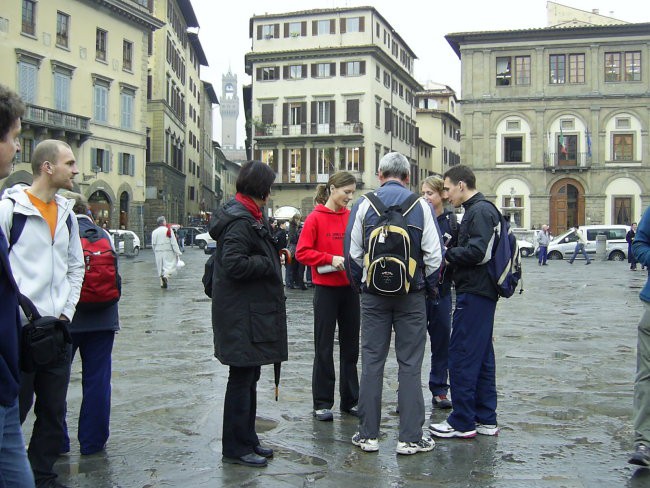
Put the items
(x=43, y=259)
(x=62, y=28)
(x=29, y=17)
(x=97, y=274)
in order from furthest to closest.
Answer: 1. (x=62, y=28)
2. (x=29, y=17)
3. (x=97, y=274)
4. (x=43, y=259)

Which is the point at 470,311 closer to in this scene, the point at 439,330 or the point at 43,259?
the point at 439,330

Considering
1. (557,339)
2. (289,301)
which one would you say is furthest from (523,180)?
(557,339)

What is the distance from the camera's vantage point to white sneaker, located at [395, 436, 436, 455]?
4852mm

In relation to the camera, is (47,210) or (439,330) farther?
(439,330)

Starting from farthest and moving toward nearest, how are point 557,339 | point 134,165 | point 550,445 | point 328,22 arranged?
1. point 328,22
2. point 134,165
3. point 557,339
4. point 550,445

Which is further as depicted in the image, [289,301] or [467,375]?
[289,301]

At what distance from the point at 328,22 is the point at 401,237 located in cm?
5662

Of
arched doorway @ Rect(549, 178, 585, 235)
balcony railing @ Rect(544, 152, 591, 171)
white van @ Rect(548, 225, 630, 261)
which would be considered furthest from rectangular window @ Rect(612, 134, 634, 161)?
white van @ Rect(548, 225, 630, 261)

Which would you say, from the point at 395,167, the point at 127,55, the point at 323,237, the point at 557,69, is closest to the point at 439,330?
the point at 323,237

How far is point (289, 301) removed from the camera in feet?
49.8

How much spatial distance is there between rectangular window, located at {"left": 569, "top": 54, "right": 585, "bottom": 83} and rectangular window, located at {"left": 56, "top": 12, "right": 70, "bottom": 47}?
31.3m

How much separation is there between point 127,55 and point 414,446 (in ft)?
143

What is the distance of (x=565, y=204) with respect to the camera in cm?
5019

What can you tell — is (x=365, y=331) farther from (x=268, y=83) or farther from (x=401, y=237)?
(x=268, y=83)
